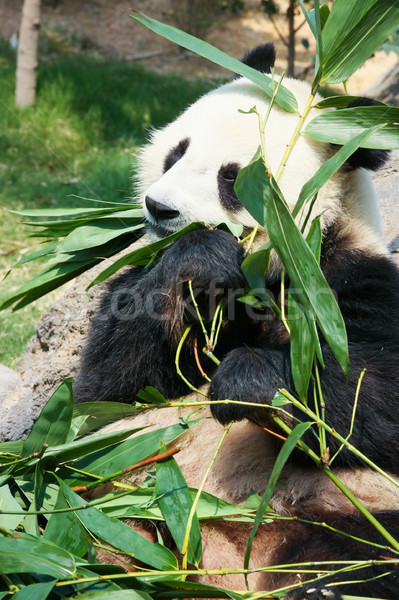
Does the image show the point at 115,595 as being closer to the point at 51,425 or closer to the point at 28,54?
the point at 51,425

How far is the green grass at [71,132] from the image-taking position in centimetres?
667

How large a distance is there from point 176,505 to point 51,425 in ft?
1.41

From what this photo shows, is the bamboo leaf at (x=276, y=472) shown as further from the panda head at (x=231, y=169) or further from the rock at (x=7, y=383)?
the rock at (x=7, y=383)

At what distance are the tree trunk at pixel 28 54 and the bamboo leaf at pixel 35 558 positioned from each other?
6887 millimetres

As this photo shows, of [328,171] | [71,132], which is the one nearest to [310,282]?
[328,171]

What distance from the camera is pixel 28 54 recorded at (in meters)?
7.67

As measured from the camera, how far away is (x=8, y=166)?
734cm

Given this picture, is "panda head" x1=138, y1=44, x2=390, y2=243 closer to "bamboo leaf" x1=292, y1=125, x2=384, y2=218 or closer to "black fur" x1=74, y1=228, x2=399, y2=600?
"black fur" x1=74, y1=228, x2=399, y2=600

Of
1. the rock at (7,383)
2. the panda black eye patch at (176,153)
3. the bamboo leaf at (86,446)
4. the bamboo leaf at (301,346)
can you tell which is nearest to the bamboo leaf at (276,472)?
the bamboo leaf at (301,346)

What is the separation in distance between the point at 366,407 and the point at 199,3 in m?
11.9

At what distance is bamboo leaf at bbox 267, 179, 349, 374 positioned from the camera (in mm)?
1608

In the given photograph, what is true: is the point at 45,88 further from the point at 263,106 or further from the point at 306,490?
the point at 306,490

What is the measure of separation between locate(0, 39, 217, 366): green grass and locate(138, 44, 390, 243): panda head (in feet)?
9.78

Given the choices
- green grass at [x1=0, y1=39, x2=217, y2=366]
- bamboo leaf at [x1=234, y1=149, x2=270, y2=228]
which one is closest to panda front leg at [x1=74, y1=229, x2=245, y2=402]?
bamboo leaf at [x1=234, y1=149, x2=270, y2=228]
